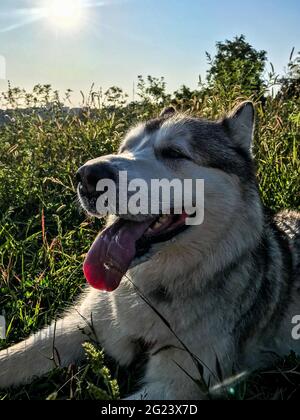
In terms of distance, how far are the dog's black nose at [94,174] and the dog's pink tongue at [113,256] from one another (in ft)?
0.92

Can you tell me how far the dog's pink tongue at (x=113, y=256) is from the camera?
9.10 feet

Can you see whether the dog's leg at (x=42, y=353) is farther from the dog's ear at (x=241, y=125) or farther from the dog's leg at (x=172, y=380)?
Result: the dog's ear at (x=241, y=125)

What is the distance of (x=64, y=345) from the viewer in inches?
126

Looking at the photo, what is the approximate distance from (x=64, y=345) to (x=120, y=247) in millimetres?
816

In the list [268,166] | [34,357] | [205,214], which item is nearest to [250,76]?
[268,166]

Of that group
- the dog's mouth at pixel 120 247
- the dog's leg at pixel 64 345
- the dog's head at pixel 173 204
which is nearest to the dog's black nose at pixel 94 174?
the dog's head at pixel 173 204

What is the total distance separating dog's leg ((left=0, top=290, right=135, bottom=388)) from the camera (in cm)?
305

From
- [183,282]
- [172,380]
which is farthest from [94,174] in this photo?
[172,380]

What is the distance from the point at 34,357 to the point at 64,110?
4.48 metres

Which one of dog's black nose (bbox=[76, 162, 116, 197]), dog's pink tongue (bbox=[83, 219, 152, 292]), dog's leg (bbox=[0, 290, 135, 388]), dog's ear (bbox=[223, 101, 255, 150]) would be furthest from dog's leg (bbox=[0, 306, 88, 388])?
dog's ear (bbox=[223, 101, 255, 150])

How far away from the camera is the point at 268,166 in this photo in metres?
4.88

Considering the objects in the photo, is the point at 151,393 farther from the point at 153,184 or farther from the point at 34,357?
the point at 153,184

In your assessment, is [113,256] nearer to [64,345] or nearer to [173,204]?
[173,204]
